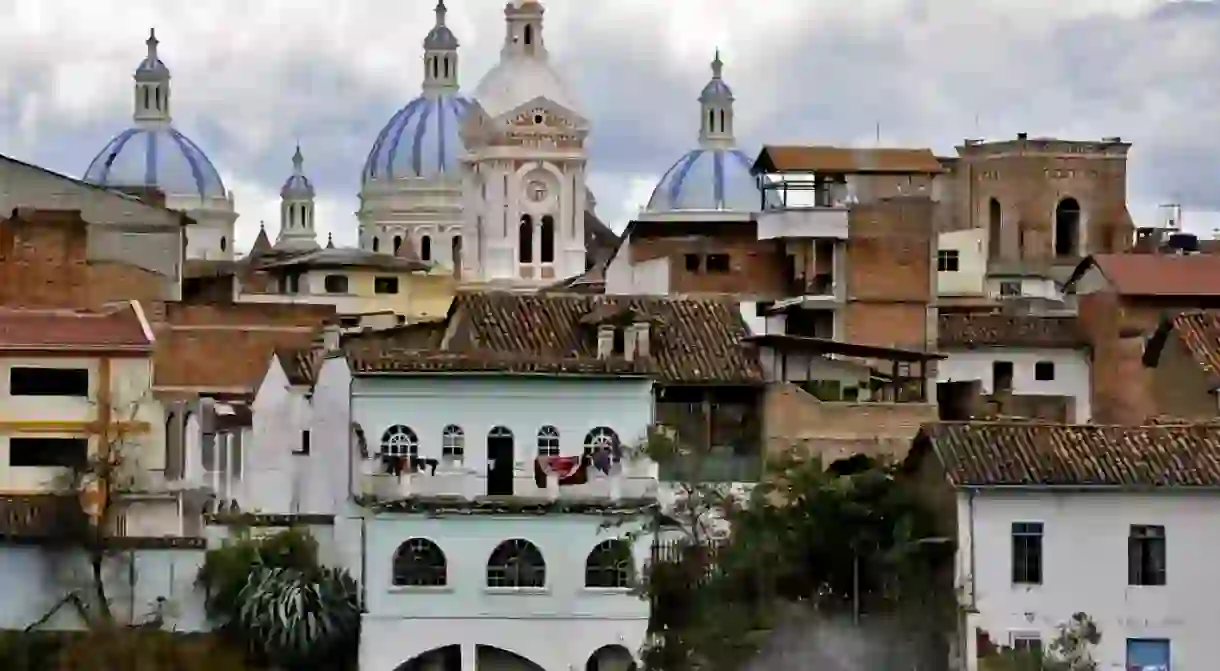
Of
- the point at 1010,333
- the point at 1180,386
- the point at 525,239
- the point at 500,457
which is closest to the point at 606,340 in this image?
the point at 500,457

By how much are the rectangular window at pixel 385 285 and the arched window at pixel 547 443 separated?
4339cm

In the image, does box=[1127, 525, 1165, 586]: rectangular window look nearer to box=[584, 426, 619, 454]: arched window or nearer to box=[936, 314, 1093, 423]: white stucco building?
box=[584, 426, 619, 454]: arched window

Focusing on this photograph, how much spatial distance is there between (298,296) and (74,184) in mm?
18520

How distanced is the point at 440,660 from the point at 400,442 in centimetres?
301

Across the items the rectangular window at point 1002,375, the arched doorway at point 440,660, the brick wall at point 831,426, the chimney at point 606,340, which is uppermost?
the chimney at point 606,340

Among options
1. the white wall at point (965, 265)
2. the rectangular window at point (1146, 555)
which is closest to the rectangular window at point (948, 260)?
the white wall at point (965, 265)

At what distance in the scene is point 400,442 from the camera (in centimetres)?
5334

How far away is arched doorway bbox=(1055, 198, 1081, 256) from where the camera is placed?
93.3 m

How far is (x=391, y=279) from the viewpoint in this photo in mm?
97875

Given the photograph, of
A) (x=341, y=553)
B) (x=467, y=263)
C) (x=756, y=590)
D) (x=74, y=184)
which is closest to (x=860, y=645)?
(x=756, y=590)

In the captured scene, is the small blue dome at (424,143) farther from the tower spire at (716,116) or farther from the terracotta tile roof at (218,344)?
the terracotta tile roof at (218,344)

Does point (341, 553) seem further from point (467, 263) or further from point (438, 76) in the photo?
point (438, 76)

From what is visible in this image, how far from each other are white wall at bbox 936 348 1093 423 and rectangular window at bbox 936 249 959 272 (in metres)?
9.02

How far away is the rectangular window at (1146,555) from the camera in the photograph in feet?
161
